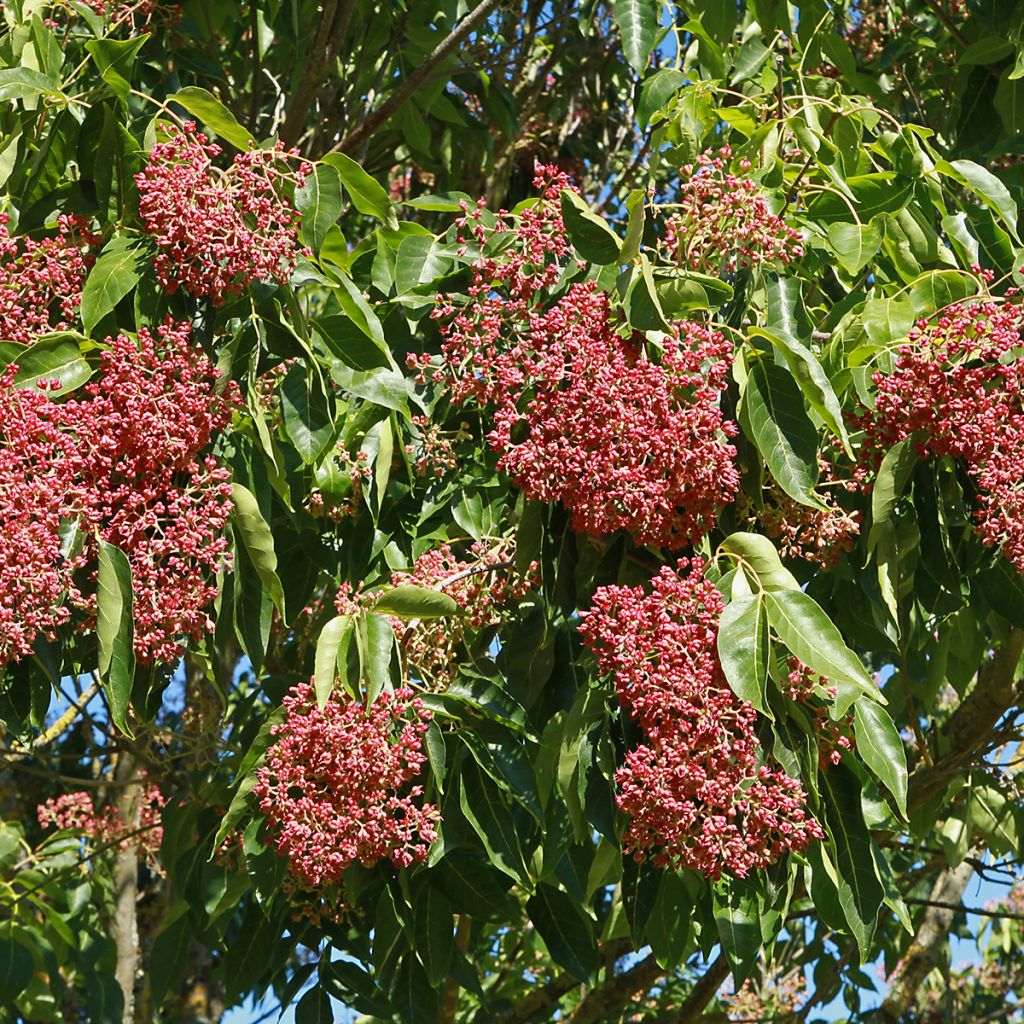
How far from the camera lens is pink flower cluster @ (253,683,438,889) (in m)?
2.53

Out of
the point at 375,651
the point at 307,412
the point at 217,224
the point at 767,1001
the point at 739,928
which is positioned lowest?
the point at 767,1001

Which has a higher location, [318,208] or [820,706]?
[318,208]

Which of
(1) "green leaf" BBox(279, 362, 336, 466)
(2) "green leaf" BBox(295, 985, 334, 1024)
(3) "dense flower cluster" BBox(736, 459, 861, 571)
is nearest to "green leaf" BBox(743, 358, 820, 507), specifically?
(3) "dense flower cluster" BBox(736, 459, 861, 571)

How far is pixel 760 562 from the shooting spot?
2.61 m

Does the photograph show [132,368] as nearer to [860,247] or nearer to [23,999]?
[860,247]

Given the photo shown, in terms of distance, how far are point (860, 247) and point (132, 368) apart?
1473mm

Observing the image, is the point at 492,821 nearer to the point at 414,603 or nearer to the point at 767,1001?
the point at 414,603

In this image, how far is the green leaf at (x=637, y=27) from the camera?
3.74 m

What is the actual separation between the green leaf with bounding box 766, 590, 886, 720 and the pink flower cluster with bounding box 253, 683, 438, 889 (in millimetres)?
649

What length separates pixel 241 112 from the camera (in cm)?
553

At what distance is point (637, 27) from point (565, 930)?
2131 mm

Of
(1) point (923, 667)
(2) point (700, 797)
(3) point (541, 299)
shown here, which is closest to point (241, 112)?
(3) point (541, 299)

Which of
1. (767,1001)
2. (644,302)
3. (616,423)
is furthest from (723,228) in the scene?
(767,1001)

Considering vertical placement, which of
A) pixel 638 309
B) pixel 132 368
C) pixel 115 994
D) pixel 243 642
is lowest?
pixel 115 994
